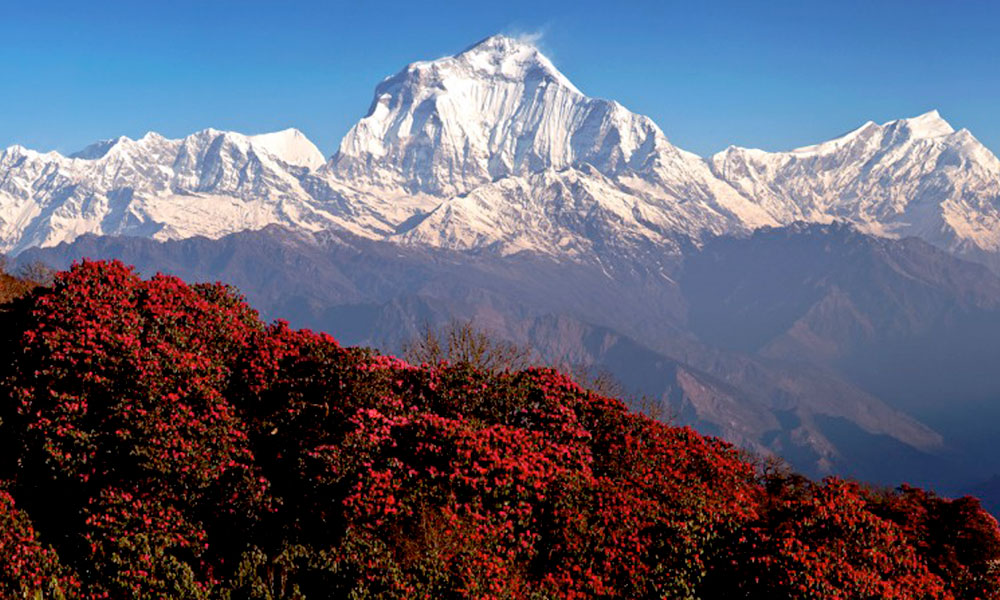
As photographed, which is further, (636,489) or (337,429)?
(636,489)

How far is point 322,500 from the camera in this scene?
113 feet

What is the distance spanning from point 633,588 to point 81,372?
25.0 m

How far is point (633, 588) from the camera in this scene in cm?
3225

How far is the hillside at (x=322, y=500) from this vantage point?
98.4 ft

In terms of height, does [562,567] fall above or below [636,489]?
below

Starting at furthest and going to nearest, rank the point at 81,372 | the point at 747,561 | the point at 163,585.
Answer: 1. the point at 81,372
2. the point at 747,561
3. the point at 163,585

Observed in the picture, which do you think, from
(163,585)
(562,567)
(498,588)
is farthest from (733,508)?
(163,585)

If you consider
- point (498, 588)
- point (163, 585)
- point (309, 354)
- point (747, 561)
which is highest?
point (309, 354)

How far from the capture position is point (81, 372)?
35219 millimetres

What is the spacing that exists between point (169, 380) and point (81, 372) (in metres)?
3.74

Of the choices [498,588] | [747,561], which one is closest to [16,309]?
[498,588]

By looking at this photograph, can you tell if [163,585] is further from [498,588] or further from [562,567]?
[562,567]

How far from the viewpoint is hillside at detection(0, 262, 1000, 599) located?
30.0 metres

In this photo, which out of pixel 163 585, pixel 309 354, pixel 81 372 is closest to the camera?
pixel 163 585
